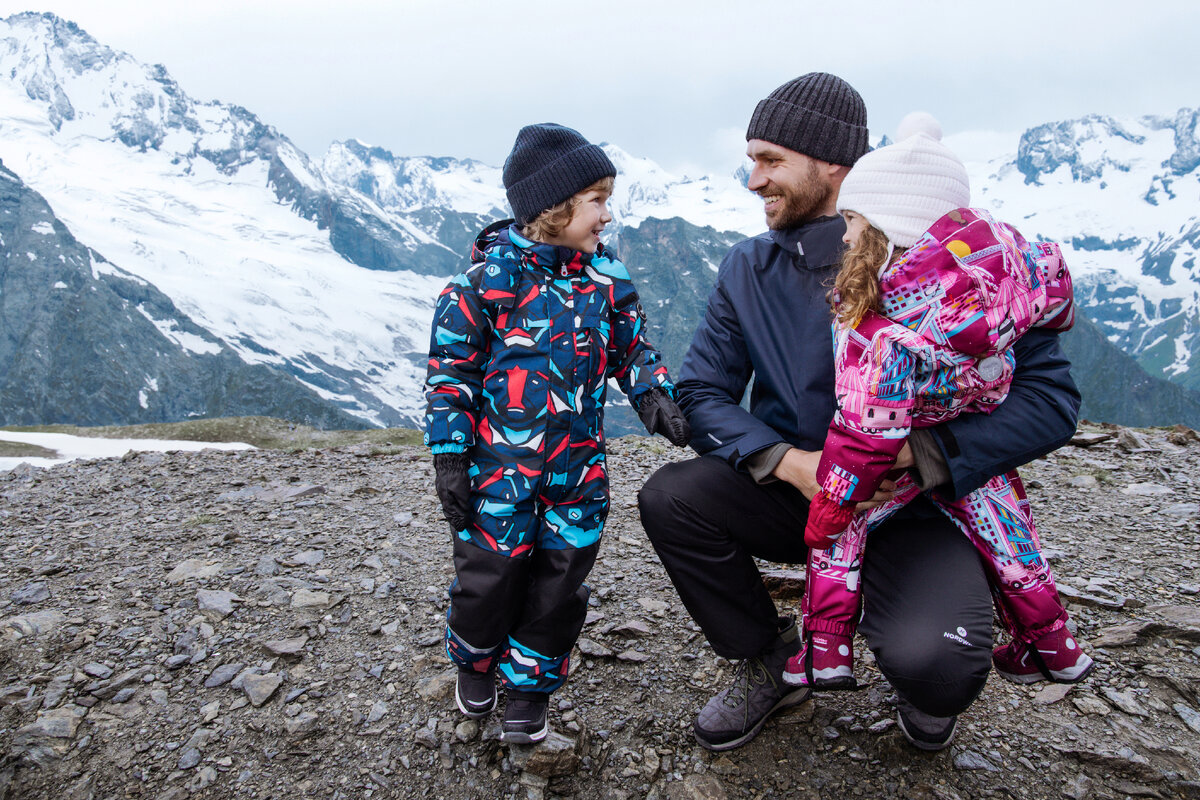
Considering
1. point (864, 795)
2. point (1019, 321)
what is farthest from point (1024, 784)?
point (1019, 321)

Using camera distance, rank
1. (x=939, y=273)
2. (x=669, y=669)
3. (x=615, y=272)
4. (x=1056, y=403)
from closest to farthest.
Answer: (x=939, y=273) → (x=1056, y=403) → (x=615, y=272) → (x=669, y=669)

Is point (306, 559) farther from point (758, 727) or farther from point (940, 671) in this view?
point (940, 671)

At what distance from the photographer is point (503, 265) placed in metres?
4.16

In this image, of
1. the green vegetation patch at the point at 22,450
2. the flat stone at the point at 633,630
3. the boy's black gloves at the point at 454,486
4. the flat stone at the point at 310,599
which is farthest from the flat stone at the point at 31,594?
the green vegetation patch at the point at 22,450

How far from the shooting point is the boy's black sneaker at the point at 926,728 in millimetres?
3775

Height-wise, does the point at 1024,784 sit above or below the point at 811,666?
below

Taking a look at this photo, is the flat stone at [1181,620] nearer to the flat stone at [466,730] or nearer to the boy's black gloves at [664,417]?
the boy's black gloves at [664,417]

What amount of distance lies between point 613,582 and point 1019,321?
12.8ft

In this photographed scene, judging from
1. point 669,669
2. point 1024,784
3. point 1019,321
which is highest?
point 1019,321

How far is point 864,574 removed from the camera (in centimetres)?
395

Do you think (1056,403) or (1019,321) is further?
(1056,403)

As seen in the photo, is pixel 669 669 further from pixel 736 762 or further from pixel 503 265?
pixel 503 265

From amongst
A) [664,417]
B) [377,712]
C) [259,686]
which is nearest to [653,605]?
[664,417]

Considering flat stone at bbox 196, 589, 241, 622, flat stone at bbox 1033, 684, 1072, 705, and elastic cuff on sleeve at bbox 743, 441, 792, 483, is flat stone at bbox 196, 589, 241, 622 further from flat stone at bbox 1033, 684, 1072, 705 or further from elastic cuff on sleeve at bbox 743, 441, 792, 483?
Result: flat stone at bbox 1033, 684, 1072, 705
